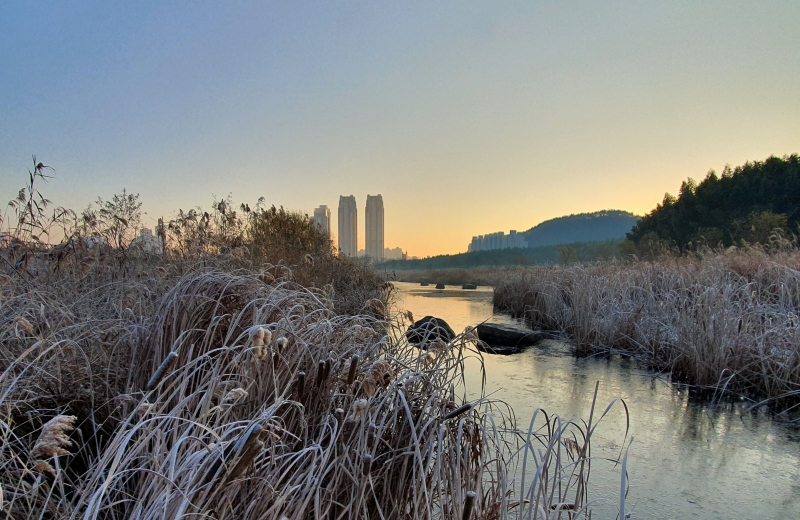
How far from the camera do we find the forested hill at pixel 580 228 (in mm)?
122375

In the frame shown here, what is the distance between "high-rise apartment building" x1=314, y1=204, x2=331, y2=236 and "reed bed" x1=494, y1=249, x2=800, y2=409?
7611 mm

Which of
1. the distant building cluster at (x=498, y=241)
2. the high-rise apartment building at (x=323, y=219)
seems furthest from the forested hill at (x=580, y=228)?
the high-rise apartment building at (x=323, y=219)

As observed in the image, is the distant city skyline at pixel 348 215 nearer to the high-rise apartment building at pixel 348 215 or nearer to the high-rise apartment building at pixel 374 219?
the high-rise apartment building at pixel 348 215

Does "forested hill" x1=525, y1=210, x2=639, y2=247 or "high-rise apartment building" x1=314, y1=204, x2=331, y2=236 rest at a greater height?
"forested hill" x1=525, y1=210, x2=639, y2=247

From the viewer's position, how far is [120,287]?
4.16 metres

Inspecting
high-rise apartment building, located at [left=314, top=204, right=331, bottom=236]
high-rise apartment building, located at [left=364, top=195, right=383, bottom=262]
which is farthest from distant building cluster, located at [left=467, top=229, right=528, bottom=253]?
high-rise apartment building, located at [left=314, top=204, right=331, bottom=236]

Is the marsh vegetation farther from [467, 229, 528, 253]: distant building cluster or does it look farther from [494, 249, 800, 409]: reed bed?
[467, 229, 528, 253]: distant building cluster

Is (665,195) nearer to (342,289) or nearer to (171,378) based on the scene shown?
(342,289)

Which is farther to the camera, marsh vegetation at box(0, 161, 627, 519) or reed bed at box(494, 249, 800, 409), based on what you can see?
reed bed at box(494, 249, 800, 409)

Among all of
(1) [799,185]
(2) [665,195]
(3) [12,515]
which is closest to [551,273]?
(3) [12,515]

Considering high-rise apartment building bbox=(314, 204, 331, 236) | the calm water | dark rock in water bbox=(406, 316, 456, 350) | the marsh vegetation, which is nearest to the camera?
the marsh vegetation

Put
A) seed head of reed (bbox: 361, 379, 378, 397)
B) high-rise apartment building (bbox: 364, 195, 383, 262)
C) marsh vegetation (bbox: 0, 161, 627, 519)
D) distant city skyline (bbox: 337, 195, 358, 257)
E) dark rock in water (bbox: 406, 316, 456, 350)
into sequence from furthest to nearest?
high-rise apartment building (bbox: 364, 195, 383, 262) < distant city skyline (bbox: 337, 195, 358, 257) < dark rock in water (bbox: 406, 316, 456, 350) < seed head of reed (bbox: 361, 379, 378, 397) < marsh vegetation (bbox: 0, 161, 627, 519)

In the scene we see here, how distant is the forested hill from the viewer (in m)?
122

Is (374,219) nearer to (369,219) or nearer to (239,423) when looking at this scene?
(369,219)
